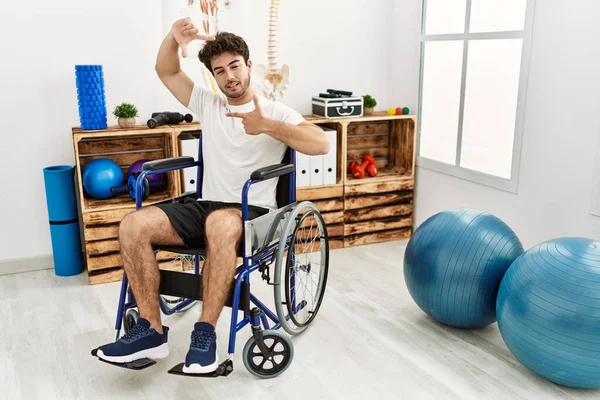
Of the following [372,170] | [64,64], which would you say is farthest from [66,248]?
[372,170]

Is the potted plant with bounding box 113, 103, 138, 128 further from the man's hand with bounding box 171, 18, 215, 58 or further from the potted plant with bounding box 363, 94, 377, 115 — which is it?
the potted plant with bounding box 363, 94, 377, 115

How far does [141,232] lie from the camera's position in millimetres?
2000

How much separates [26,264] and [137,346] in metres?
1.54

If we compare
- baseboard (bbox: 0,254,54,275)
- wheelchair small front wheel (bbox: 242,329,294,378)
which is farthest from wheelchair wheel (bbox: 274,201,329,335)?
baseboard (bbox: 0,254,54,275)

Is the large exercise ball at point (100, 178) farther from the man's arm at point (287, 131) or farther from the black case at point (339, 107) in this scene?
the black case at point (339, 107)

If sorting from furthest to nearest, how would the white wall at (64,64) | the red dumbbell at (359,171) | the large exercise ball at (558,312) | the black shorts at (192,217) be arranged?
the red dumbbell at (359,171), the white wall at (64,64), the black shorts at (192,217), the large exercise ball at (558,312)

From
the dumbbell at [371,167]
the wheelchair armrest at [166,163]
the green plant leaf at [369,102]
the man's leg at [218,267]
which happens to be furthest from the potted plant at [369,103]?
the man's leg at [218,267]

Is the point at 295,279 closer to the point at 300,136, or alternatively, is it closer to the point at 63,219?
the point at 300,136

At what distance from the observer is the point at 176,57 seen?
7.55 ft

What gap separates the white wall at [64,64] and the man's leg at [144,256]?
4.32 feet

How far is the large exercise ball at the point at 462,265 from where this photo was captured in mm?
2182

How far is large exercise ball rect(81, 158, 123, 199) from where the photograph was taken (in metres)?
2.89

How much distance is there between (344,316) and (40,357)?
4.27 feet

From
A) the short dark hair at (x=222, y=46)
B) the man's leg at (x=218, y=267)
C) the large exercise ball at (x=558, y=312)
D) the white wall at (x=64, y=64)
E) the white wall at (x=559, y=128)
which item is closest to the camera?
the large exercise ball at (x=558, y=312)
